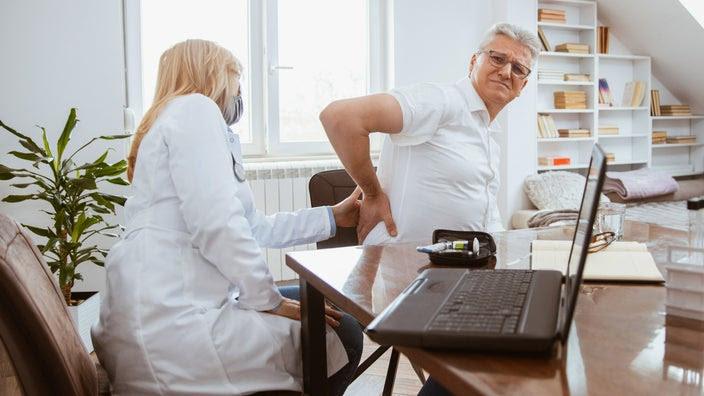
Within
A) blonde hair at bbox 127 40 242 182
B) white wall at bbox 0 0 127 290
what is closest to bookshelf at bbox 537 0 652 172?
white wall at bbox 0 0 127 290

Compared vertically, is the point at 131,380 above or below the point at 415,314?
below

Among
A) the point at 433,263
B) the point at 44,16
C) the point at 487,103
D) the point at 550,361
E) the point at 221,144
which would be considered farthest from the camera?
the point at 44,16

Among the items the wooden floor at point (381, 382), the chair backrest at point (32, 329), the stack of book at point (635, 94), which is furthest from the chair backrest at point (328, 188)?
the stack of book at point (635, 94)

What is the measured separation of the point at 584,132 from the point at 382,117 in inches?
169

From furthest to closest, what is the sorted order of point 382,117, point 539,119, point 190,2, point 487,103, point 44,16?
point 539,119 < point 190,2 < point 44,16 < point 487,103 < point 382,117

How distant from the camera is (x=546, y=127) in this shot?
5453mm

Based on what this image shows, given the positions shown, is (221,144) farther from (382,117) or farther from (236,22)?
(236,22)

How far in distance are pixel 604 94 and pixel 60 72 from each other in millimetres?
4506

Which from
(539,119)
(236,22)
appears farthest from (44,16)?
(539,119)

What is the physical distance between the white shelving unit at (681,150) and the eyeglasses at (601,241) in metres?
5.39

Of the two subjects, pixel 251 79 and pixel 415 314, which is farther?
pixel 251 79

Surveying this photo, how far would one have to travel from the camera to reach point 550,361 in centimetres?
75

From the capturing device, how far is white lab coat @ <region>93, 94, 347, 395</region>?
4.28ft

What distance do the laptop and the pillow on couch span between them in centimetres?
415
